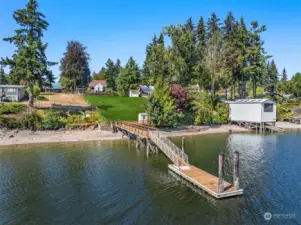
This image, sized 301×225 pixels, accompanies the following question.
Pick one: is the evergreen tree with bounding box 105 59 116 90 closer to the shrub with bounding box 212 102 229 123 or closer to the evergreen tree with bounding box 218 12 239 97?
the evergreen tree with bounding box 218 12 239 97

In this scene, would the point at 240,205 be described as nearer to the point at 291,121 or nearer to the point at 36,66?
the point at 36,66

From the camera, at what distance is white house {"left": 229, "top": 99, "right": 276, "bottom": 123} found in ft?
165

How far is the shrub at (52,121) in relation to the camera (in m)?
41.5

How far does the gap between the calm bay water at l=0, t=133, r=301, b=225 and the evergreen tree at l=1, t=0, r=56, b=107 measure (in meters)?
17.9

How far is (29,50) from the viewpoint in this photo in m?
43.6

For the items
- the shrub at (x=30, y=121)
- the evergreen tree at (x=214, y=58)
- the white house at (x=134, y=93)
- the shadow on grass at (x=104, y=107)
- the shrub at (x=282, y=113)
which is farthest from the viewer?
the white house at (x=134, y=93)

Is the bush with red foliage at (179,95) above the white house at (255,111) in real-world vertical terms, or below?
above

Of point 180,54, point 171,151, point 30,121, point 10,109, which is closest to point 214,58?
point 180,54

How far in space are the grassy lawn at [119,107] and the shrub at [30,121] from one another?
13.2 m

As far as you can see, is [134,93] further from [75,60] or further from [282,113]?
[282,113]

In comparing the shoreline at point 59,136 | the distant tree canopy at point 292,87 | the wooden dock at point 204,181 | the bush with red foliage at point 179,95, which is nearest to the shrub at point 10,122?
the shoreline at point 59,136

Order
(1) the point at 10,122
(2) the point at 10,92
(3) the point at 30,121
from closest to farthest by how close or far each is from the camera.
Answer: (1) the point at 10,122, (3) the point at 30,121, (2) the point at 10,92

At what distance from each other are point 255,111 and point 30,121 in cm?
4357

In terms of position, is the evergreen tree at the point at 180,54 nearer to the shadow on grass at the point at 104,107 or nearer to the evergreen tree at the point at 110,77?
the shadow on grass at the point at 104,107
